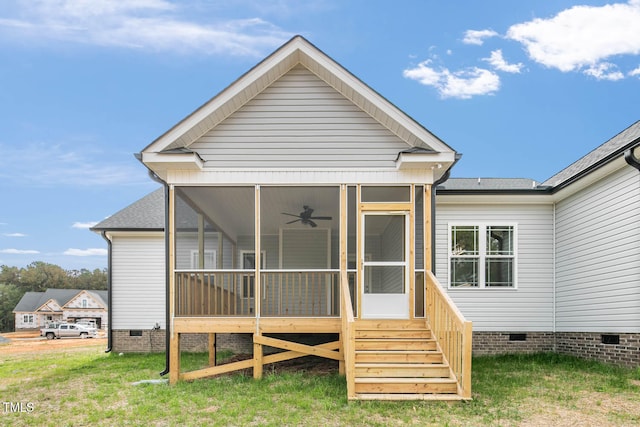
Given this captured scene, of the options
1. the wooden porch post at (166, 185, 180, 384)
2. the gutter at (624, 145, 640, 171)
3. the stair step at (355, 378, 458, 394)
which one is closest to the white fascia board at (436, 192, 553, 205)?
the gutter at (624, 145, 640, 171)

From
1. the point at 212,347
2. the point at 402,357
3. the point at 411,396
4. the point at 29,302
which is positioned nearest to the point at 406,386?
the point at 411,396

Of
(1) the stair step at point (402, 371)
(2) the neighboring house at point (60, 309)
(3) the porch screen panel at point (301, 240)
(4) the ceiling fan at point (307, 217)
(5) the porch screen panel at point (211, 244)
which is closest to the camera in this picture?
(1) the stair step at point (402, 371)

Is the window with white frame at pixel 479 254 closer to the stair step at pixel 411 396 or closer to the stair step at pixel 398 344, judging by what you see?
the stair step at pixel 398 344

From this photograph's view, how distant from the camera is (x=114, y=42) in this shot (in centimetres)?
2122

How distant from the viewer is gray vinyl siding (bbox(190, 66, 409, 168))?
9422 mm

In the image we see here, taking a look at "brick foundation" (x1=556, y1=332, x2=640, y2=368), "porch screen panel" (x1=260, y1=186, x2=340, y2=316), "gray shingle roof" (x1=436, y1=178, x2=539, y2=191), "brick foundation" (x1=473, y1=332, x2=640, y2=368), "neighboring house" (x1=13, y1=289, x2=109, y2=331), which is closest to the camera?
"brick foundation" (x1=556, y1=332, x2=640, y2=368)

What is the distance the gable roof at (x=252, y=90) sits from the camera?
908 centimetres

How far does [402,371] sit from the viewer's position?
782 cm

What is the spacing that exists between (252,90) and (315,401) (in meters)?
5.14

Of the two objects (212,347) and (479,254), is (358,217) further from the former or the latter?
(212,347)

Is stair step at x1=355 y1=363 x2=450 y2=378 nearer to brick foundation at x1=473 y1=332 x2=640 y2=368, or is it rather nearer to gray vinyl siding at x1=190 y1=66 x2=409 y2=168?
gray vinyl siding at x1=190 y1=66 x2=409 y2=168

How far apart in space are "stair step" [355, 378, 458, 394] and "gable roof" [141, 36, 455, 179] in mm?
3544

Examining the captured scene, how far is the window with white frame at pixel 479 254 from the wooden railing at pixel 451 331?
8.97ft

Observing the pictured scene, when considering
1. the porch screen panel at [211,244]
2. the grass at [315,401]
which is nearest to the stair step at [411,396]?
the grass at [315,401]
